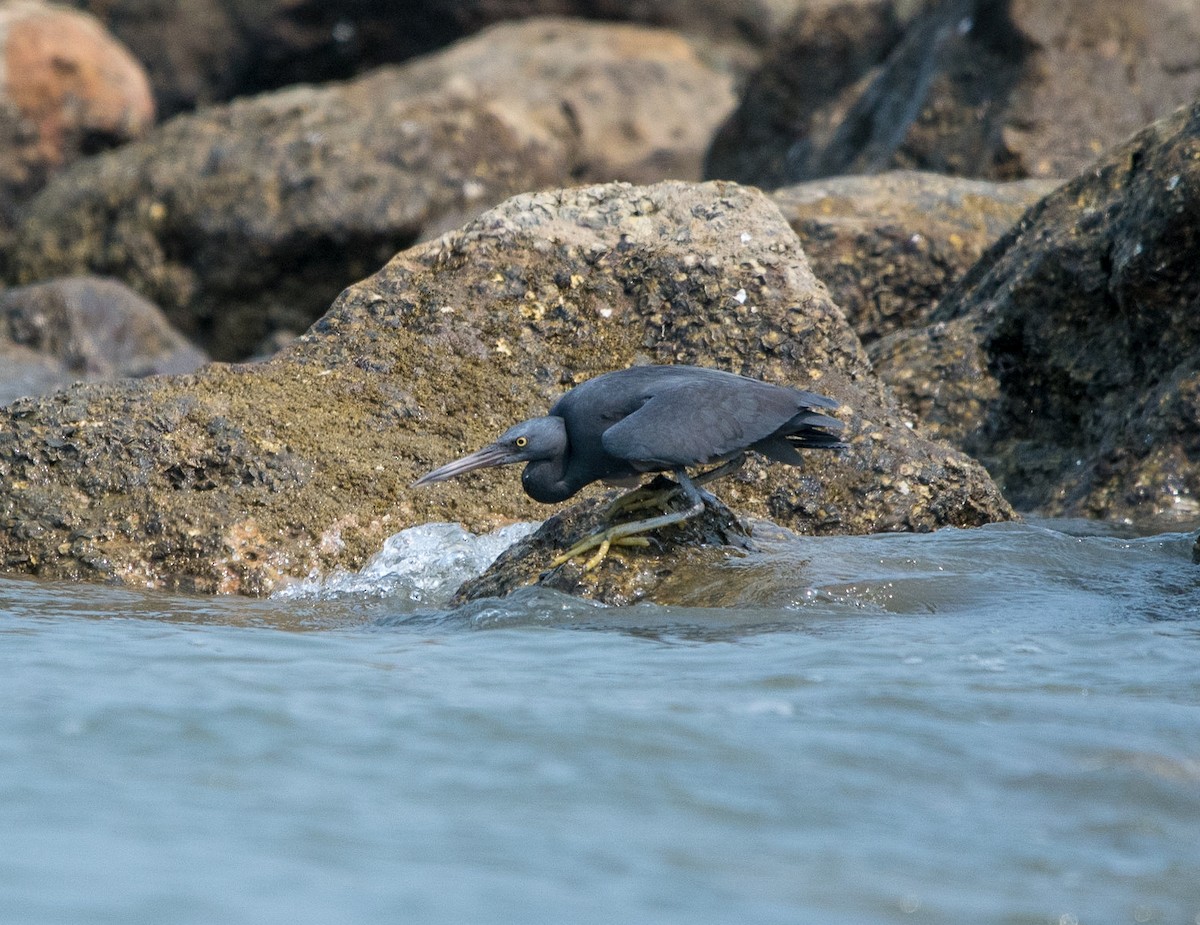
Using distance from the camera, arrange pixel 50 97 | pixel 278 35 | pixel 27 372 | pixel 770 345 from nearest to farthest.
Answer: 1. pixel 770 345
2. pixel 27 372
3. pixel 50 97
4. pixel 278 35

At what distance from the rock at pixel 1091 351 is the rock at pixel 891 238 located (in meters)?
1.02

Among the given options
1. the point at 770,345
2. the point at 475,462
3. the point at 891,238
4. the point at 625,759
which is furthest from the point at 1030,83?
the point at 625,759

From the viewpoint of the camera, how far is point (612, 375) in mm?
4680

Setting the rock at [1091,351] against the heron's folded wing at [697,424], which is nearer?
the heron's folded wing at [697,424]

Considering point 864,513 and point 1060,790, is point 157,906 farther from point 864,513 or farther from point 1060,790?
point 864,513

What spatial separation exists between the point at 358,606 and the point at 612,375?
1145 mm

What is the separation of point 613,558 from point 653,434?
377 millimetres

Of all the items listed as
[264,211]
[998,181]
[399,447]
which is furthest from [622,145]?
[399,447]

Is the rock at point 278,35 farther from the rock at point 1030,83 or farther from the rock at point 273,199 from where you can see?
the rock at point 1030,83

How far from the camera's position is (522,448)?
15.4ft

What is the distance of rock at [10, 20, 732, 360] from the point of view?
43.4ft

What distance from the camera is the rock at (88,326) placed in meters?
12.3

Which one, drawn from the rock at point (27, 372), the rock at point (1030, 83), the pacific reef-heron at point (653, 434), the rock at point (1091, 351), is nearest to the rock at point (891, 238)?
the rock at point (1091, 351)

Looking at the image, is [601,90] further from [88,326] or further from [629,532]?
[629,532]
